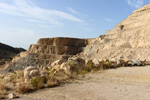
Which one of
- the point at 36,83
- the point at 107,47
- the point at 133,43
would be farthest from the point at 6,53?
the point at 36,83

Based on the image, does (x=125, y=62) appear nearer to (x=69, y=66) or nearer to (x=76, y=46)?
(x=69, y=66)

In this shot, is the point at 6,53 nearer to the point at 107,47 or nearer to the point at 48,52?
the point at 48,52

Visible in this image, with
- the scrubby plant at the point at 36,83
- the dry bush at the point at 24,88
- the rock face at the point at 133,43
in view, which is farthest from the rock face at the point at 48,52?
the dry bush at the point at 24,88

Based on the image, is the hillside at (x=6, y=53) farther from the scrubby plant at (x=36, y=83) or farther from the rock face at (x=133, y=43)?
the scrubby plant at (x=36, y=83)

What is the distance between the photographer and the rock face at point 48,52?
36.9 meters

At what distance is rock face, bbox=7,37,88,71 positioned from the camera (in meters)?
36.9

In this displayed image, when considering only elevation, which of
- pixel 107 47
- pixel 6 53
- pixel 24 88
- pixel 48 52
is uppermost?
pixel 6 53

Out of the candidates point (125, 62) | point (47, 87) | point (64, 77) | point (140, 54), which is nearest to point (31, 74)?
point (47, 87)

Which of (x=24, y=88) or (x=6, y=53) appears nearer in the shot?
(x=24, y=88)

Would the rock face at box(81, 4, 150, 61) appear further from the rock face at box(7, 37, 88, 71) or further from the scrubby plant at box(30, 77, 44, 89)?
the scrubby plant at box(30, 77, 44, 89)

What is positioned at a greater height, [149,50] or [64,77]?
[149,50]

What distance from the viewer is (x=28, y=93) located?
200 inches

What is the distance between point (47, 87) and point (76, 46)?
39.7 meters

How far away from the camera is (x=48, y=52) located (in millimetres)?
41594
